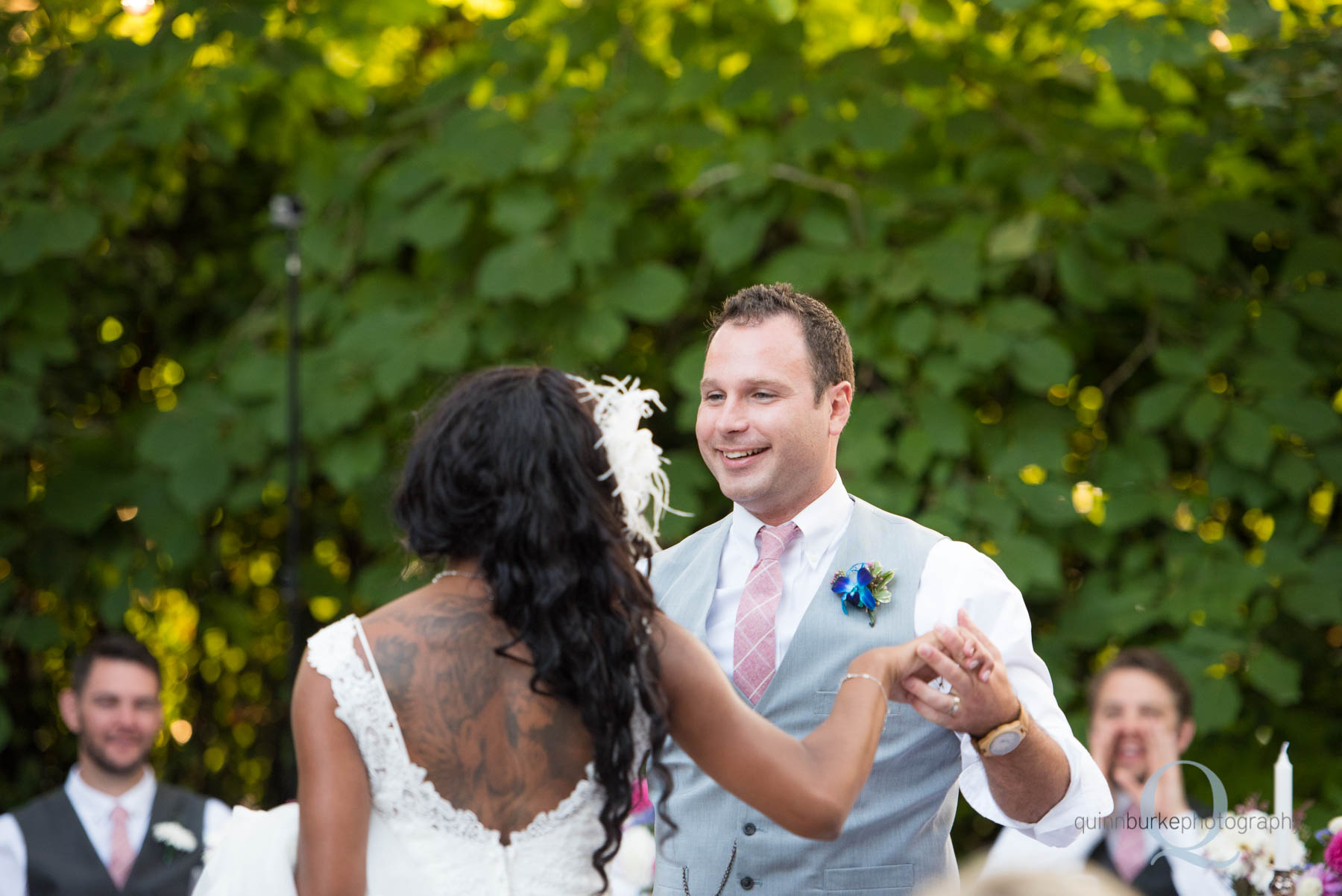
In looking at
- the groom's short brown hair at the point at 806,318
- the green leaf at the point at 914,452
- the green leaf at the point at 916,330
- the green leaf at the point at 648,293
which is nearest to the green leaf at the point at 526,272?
the green leaf at the point at 648,293

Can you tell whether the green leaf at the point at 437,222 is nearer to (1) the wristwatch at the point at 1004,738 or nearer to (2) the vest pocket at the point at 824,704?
(2) the vest pocket at the point at 824,704

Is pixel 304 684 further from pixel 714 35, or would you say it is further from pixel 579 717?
pixel 714 35

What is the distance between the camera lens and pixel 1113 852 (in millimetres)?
2857

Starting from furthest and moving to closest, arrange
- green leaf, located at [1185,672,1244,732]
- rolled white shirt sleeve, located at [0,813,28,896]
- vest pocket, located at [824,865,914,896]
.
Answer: rolled white shirt sleeve, located at [0,813,28,896] < green leaf, located at [1185,672,1244,732] < vest pocket, located at [824,865,914,896]

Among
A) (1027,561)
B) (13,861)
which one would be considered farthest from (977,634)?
(13,861)

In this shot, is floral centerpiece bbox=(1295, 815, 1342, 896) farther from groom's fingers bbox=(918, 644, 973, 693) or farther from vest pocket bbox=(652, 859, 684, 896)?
vest pocket bbox=(652, 859, 684, 896)

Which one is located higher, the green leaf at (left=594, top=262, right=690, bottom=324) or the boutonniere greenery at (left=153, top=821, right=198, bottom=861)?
the green leaf at (left=594, top=262, right=690, bottom=324)

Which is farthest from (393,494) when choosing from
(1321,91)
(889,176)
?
(1321,91)

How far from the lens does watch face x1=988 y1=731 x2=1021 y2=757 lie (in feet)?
6.19

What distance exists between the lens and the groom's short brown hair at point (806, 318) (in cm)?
226

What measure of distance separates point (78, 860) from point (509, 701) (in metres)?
2.75

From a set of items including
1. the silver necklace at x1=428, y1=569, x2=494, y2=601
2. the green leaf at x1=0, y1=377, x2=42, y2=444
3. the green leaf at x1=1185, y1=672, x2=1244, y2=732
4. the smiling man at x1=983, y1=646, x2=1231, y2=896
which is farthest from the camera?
the green leaf at x1=0, y1=377, x2=42, y2=444

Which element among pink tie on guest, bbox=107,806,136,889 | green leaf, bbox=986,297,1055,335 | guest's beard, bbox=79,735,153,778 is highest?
green leaf, bbox=986,297,1055,335

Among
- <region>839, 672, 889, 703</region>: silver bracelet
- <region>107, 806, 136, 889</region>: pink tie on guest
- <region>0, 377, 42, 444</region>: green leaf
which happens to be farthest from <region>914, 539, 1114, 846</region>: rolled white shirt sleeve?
<region>0, 377, 42, 444</region>: green leaf
